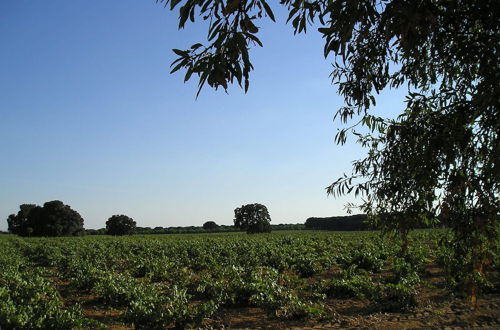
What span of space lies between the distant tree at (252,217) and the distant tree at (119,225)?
2449 centimetres

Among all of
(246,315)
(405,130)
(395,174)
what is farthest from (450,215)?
(246,315)

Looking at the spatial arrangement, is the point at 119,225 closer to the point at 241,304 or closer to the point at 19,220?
the point at 19,220

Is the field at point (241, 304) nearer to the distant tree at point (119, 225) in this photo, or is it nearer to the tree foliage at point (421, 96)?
the tree foliage at point (421, 96)

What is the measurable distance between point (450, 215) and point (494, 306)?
7.68m

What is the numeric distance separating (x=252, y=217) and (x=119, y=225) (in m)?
30.5

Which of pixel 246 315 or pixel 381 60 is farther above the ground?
pixel 381 60

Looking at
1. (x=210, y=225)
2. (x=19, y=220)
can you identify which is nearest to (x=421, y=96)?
(x=19, y=220)

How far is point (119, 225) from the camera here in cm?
8431

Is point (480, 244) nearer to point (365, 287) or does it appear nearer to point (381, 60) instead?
point (381, 60)

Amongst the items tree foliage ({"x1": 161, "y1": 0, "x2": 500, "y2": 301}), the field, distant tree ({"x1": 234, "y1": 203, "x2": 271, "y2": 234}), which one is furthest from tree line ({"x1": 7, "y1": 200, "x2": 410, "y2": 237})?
tree foliage ({"x1": 161, "y1": 0, "x2": 500, "y2": 301})

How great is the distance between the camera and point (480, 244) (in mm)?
3021

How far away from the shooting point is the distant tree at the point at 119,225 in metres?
84.3

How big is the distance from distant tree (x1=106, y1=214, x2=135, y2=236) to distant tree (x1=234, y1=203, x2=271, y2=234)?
2449cm

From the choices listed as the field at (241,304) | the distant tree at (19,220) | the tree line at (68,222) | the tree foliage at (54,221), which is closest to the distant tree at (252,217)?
the tree line at (68,222)
